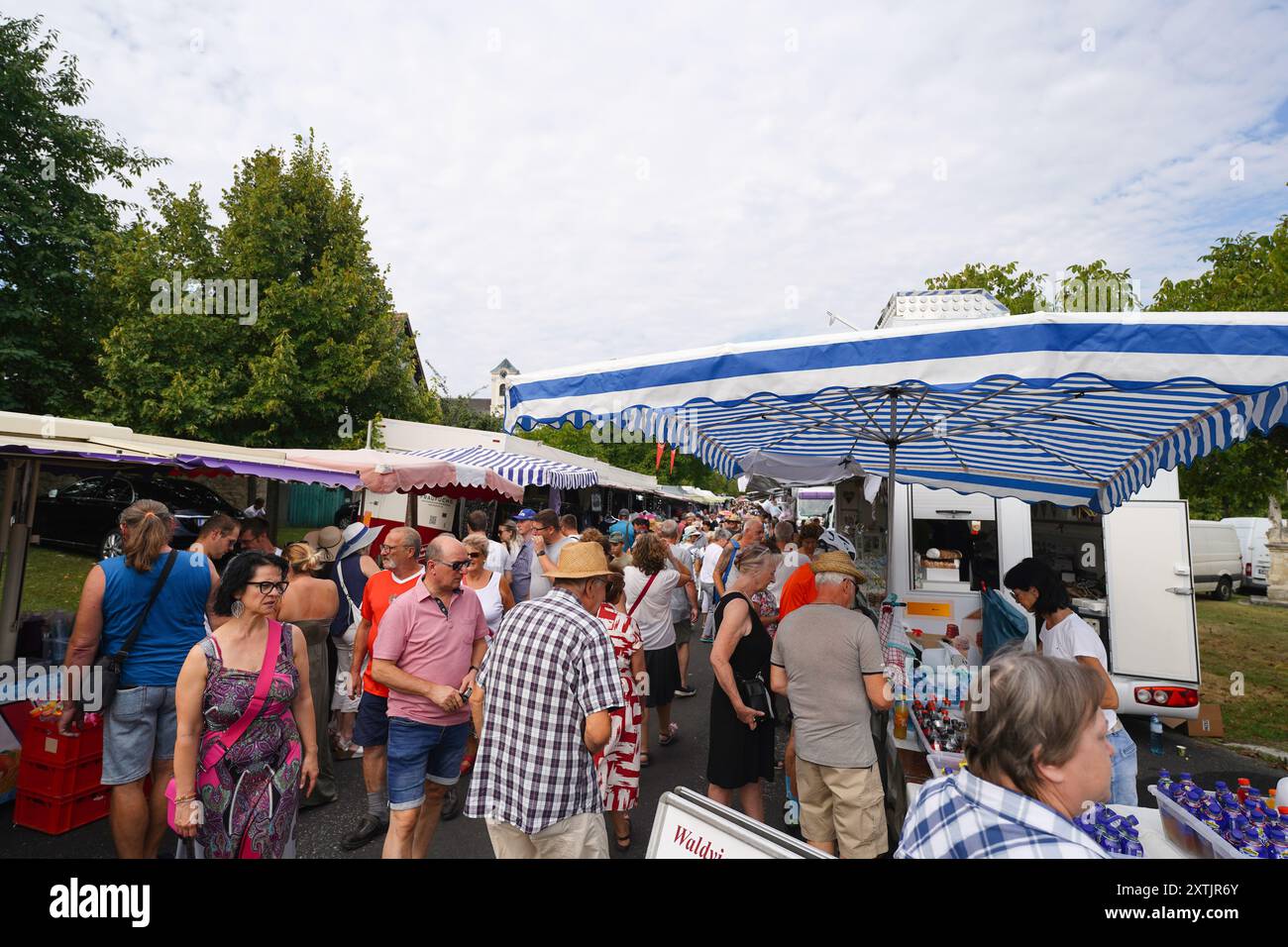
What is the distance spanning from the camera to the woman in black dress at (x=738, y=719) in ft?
12.1

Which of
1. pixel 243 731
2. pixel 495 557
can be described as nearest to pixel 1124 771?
pixel 243 731

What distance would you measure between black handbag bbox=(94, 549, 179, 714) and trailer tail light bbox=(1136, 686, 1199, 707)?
26.3ft

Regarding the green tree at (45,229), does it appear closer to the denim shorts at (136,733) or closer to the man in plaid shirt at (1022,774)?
the denim shorts at (136,733)

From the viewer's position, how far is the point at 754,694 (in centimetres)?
381

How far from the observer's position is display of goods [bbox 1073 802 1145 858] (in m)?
2.34

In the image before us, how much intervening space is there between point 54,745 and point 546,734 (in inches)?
144

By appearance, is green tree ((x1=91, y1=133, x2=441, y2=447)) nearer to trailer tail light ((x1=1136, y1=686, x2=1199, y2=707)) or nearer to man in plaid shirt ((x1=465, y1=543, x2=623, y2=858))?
man in plaid shirt ((x1=465, y1=543, x2=623, y2=858))

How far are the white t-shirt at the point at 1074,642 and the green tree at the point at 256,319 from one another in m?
13.5

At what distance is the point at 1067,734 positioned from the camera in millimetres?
1453

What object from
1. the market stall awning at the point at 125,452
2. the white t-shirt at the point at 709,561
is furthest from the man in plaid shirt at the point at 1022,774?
the white t-shirt at the point at 709,561

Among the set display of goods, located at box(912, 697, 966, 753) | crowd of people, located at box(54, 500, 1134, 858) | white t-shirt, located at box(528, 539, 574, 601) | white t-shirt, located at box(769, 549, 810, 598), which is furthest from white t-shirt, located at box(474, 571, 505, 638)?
display of goods, located at box(912, 697, 966, 753)
